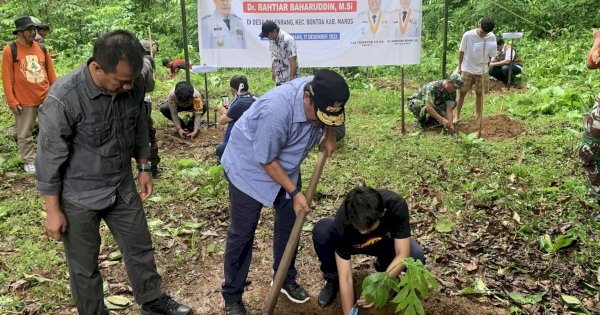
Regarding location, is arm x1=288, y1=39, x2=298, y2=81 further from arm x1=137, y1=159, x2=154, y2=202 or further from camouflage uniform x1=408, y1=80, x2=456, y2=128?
arm x1=137, y1=159, x2=154, y2=202

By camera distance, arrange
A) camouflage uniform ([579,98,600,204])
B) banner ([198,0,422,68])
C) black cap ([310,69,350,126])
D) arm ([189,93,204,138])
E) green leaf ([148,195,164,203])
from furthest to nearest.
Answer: banner ([198,0,422,68]) < arm ([189,93,204,138]) < green leaf ([148,195,164,203]) < camouflage uniform ([579,98,600,204]) < black cap ([310,69,350,126])

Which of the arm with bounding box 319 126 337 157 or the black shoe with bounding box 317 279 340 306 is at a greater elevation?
the arm with bounding box 319 126 337 157

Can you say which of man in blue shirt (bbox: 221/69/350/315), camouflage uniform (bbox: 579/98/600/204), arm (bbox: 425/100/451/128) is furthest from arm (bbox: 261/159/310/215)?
arm (bbox: 425/100/451/128)

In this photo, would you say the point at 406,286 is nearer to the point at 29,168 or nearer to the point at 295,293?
the point at 295,293

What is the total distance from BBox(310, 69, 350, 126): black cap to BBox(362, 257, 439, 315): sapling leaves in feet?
2.87

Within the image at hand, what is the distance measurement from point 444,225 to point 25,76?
474 centimetres

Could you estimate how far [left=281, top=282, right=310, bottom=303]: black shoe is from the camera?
363cm

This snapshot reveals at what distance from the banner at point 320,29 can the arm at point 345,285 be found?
5.12 metres

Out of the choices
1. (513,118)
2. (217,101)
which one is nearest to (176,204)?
(217,101)

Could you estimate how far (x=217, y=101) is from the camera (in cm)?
969

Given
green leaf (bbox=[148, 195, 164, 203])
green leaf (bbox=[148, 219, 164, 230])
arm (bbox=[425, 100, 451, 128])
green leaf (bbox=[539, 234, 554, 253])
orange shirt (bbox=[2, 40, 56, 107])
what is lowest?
green leaf (bbox=[148, 219, 164, 230])

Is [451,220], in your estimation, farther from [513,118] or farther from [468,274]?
[513,118]

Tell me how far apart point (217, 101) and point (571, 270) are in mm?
7170

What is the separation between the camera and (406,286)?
2.71m
